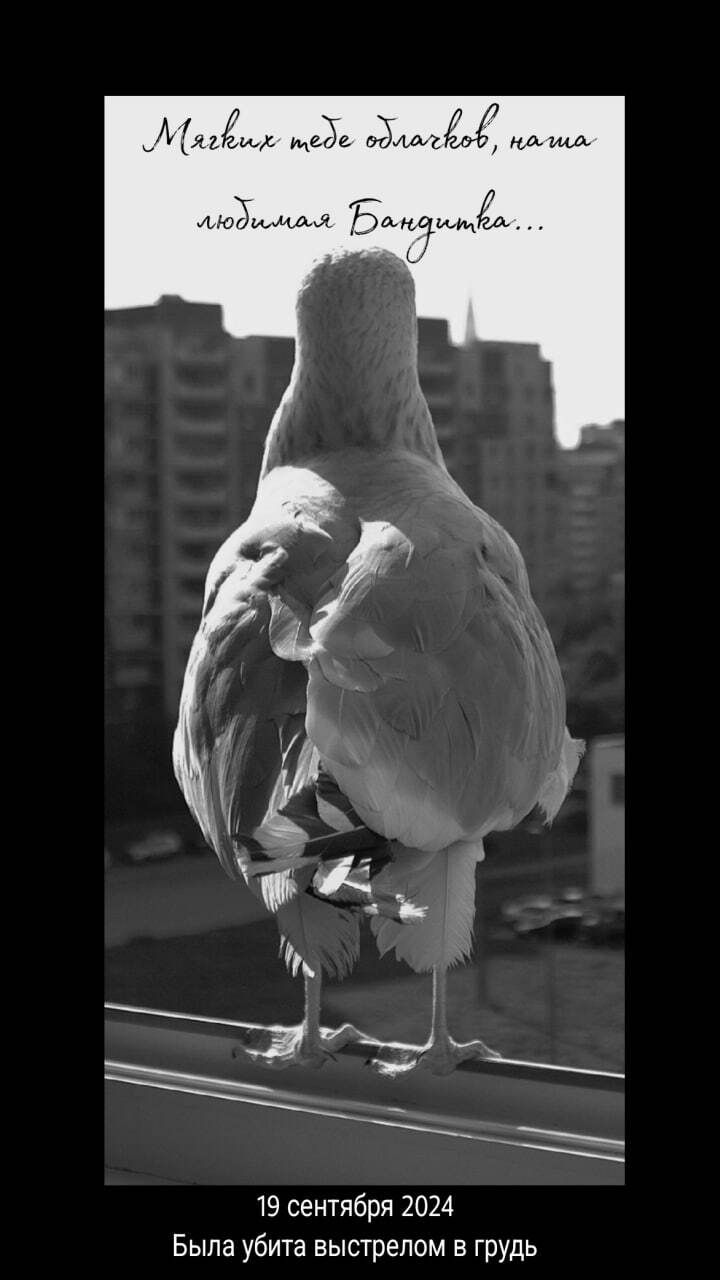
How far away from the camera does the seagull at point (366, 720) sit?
3.18 ft

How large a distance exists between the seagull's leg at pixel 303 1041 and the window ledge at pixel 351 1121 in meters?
0.01

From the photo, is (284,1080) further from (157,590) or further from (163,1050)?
(157,590)

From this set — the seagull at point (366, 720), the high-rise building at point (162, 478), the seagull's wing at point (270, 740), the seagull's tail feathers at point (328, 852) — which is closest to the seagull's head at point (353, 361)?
the seagull at point (366, 720)

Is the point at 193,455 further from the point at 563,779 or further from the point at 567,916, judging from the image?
the point at 567,916

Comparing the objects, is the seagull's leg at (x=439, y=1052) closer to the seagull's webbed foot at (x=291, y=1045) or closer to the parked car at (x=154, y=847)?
the seagull's webbed foot at (x=291, y=1045)

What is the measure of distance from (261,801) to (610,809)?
1700 millimetres

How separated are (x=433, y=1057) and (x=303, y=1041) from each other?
0.13 m

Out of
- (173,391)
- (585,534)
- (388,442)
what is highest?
(173,391)

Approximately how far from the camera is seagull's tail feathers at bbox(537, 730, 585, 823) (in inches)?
49.7

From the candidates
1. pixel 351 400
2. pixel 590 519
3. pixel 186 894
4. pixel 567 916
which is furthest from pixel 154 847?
pixel 351 400

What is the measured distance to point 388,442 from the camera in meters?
1.38

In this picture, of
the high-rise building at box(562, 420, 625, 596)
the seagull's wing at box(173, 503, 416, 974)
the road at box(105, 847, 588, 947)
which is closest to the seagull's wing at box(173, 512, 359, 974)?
the seagull's wing at box(173, 503, 416, 974)

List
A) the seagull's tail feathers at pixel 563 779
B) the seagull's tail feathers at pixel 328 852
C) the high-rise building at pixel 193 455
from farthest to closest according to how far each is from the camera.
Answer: the high-rise building at pixel 193 455
the seagull's tail feathers at pixel 563 779
the seagull's tail feathers at pixel 328 852
